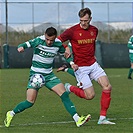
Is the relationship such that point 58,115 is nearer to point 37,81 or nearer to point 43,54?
point 37,81

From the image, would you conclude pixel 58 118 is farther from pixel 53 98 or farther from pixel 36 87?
pixel 53 98

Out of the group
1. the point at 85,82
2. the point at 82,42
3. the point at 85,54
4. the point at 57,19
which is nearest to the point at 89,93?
the point at 85,82

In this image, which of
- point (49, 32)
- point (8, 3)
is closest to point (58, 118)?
point (49, 32)

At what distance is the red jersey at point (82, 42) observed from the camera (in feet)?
31.9

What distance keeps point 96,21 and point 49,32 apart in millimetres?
29274

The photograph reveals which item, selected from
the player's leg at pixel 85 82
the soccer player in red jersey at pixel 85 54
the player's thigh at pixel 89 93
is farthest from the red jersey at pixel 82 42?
the player's thigh at pixel 89 93

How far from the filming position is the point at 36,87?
360 inches

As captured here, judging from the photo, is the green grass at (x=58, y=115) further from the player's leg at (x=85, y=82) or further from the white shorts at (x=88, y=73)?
the white shorts at (x=88, y=73)

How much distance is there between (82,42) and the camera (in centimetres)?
973

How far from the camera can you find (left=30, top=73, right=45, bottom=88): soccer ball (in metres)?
9.05

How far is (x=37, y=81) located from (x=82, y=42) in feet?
3.88

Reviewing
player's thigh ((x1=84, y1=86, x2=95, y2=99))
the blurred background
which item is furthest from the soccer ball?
the blurred background

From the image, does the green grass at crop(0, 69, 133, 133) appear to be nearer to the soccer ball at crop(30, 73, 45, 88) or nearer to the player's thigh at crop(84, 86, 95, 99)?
the player's thigh at crop(84, 86, 95, 99)

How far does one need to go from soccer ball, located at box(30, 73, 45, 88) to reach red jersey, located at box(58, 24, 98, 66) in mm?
884
